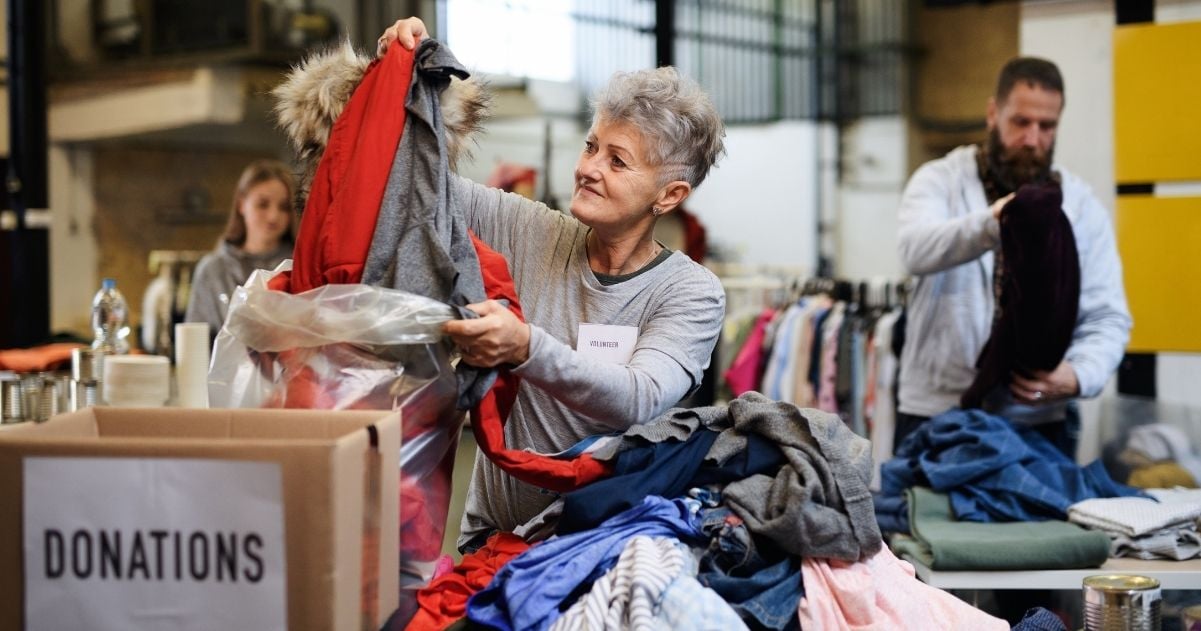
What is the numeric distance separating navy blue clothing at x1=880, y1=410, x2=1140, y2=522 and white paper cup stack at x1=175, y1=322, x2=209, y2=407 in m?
1.77

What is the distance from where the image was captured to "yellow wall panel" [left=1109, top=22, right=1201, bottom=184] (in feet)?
13.9

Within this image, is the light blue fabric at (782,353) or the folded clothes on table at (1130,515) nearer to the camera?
the folded clothes on table at (1130,515)

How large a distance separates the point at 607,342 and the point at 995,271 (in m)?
1.99

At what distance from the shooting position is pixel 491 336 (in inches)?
64.8

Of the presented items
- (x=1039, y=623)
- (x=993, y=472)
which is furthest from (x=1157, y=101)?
(x=1039, y=623)

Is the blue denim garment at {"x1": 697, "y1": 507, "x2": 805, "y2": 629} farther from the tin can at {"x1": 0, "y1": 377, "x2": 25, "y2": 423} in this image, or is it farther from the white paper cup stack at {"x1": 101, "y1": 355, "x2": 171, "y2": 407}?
the tin can at {"x1": 0, "y1": 377, "x2": 25, "y2": 423}

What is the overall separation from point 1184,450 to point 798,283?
253cm

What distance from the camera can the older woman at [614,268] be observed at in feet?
6.27

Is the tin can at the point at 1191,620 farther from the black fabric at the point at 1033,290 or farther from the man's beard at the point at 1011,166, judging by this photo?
the man's beard at the point at 1011,166

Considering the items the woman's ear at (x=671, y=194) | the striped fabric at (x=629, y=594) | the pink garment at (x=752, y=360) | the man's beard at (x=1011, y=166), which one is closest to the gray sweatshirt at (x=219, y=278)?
the pink garment at (x=752, y=360)

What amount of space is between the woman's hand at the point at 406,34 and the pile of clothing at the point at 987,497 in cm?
157

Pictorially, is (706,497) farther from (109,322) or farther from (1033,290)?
(109,322)

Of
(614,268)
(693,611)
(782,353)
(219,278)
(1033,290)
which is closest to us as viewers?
(693,611)

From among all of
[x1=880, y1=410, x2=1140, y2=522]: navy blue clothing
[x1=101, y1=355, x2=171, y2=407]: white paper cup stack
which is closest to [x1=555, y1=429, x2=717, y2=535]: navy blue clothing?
[x1=880, y1=410, x2=1140, y2=522]: navy blue clothing
